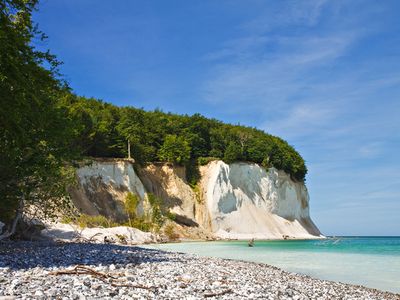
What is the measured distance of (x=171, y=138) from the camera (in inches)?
2330

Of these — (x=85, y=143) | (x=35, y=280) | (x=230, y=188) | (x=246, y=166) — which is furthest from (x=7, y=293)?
(x=246, y=166)

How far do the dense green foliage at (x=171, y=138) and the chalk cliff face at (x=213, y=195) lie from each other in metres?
2.16

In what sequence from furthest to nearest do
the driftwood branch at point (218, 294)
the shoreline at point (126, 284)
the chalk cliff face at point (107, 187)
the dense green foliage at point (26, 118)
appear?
the chalk cliff face at point (107, 187) → the dense green foliage at point (26, 118) → the driftwood branch at point (218, 294) → the shoreline at point (126, 284)

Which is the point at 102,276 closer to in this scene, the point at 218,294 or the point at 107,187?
the point at 218,294

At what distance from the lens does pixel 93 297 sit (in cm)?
726

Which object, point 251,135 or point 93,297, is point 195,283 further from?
point 251,135

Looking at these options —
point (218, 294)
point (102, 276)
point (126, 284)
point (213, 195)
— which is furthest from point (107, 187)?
point (218, 294)

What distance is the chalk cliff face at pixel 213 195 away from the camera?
49.1 m

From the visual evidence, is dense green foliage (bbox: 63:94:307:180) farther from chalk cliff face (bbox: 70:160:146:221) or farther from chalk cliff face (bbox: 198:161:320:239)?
chalk cliff face (bbox: 70:160:146:221)

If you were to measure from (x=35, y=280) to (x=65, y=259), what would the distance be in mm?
3991

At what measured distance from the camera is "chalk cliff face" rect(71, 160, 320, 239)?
4906cm

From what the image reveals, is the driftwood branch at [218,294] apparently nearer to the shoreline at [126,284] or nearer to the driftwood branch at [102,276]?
the shoreline at [126,284]

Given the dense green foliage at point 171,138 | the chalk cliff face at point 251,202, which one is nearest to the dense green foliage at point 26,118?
the dense green foliage at point 171,138

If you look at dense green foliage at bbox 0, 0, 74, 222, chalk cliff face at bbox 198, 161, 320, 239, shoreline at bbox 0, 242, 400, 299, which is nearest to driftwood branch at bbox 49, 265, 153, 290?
shoreline at bbox 0, 242, 400, 299
